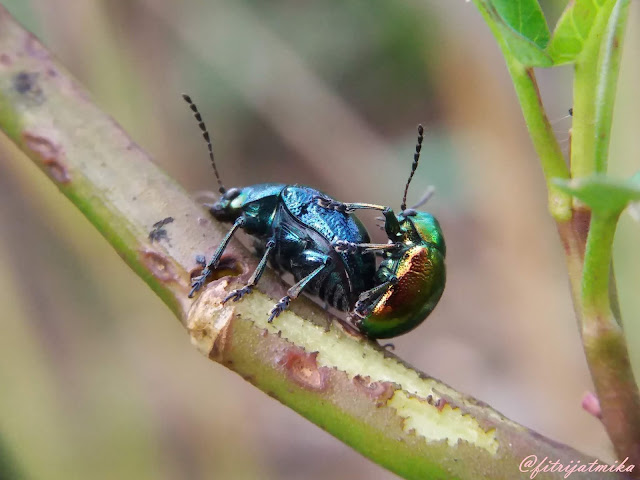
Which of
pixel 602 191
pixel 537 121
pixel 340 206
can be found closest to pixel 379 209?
pixel 340 206

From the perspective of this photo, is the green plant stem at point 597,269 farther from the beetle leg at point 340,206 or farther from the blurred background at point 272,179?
the blurred background at point 272,179

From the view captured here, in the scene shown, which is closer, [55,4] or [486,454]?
[486,454]

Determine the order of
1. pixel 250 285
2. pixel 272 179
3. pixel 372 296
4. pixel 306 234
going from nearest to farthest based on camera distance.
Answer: pixel 250 285, pixel 372 296, pixel 306 234, pixel 272 179

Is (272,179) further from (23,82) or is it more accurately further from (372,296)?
(23,82)

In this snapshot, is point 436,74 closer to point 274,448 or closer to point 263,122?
point 263,122

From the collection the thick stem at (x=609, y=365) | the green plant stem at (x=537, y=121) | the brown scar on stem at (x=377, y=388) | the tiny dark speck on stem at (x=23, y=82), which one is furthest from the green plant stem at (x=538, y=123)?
the tiny dark speck on stem at (x=23, y=82)

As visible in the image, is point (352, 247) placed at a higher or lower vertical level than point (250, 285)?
lower

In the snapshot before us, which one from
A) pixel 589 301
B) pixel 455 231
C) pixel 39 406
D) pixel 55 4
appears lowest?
pixel 455 231

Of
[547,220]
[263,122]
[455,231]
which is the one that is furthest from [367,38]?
[547,220]
